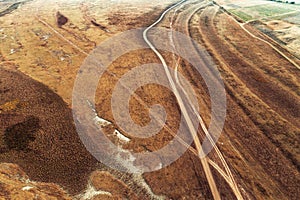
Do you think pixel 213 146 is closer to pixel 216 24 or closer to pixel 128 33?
pixel 128 33

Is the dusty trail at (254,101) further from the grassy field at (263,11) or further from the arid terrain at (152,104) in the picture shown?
the grassy field at (263,11)

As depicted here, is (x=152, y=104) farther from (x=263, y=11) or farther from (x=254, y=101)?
(x=263, y=11)

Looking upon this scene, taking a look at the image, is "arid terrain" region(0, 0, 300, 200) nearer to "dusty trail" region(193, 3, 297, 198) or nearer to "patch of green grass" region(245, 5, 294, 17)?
"dusty trail" region(193, 3, 297, 198)

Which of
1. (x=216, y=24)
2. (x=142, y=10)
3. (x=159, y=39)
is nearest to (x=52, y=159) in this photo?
(x=159, y=39)

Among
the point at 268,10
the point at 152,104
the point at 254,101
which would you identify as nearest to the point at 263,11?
the point at 268,10

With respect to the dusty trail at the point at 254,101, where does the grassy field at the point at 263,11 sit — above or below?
above

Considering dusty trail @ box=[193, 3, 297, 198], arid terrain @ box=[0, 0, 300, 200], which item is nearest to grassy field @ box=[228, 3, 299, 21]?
arid terrain @ box=[0, 0, 300, 200]

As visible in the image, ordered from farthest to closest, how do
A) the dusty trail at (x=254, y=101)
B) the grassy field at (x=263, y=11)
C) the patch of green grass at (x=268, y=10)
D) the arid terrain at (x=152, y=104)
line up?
1. the patch of green grass at (x=268, y=10)
2. the grassy field at (x=263, y=11)
3. the dusty trail at (x=254, y=101)
4. the arid terrain at (x=152, y=104)

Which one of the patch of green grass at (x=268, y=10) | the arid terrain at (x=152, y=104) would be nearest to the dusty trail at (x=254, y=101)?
the arid terrain at (x=152, y=104)
